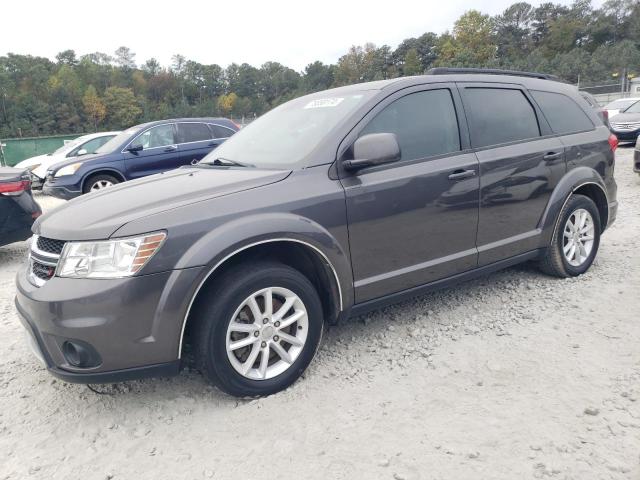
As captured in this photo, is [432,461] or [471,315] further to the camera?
[471,315]

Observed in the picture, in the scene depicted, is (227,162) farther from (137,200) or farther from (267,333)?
(267,333)

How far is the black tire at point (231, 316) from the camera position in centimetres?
253

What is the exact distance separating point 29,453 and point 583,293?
3.94 meters

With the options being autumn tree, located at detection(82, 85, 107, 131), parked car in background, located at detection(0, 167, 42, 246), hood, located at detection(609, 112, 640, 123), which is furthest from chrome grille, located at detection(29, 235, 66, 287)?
autumn tree, located at detection(82, 85, 107, 131)

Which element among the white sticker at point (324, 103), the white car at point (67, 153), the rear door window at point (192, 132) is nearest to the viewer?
the white sticker at point (324, 103)

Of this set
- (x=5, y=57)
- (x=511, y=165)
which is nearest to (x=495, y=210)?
(x=511, y=165)

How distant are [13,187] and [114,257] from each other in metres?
3.86

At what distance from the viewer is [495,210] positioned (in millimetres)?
3619

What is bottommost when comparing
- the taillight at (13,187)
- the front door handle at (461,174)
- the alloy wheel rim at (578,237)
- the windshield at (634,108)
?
the alloy wheel rim at (578,237)

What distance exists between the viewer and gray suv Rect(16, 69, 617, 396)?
7.89 feet

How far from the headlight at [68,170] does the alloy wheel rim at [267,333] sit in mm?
8119

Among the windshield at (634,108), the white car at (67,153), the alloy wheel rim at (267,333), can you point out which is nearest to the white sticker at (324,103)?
the alloy wheel rim at (267,333)

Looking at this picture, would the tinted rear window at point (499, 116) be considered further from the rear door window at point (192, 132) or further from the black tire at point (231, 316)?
the rear door window at point (192, 132)

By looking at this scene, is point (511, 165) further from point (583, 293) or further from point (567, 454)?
point (567, 454)
